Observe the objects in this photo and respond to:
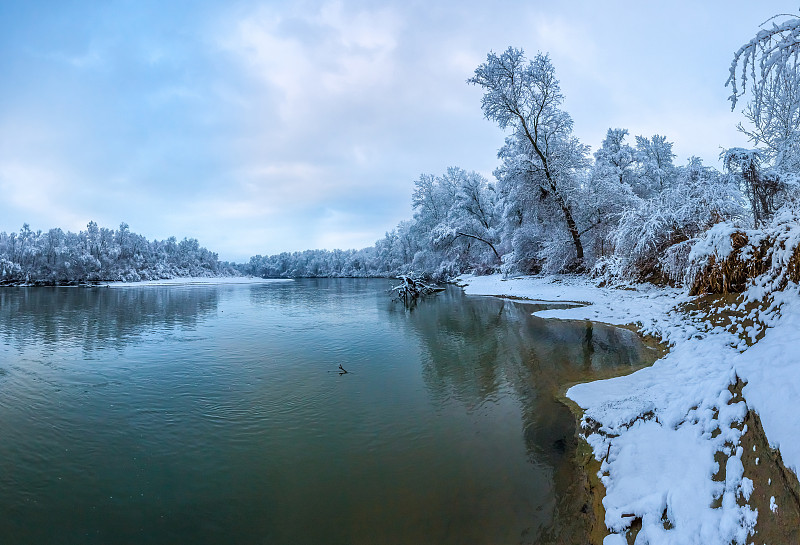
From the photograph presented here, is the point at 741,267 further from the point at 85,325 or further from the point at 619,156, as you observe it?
the point at 619,156

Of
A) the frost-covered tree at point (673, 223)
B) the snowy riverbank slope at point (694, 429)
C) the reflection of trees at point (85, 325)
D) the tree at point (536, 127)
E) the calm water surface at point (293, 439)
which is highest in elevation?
the tree at point (536, 127)

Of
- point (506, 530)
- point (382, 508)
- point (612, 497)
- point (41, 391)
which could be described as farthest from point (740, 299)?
point (41, 391)

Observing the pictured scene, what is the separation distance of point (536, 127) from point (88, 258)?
299 ft

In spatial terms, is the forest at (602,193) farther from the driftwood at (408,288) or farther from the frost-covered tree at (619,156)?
the driftwood at (408,288)

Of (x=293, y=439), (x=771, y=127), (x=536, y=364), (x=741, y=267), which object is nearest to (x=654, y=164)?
(x=771, y=127)

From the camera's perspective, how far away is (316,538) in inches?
151

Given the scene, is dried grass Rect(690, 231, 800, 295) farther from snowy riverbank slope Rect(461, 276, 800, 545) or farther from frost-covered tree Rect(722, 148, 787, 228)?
frost-covered tree Rect(722, 148, 787, 228)

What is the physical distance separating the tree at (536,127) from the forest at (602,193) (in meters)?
0.07

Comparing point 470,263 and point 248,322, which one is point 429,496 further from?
point 470,263

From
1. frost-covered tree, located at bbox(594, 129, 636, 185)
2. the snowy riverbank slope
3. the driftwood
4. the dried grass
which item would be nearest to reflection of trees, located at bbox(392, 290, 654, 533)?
the snowy riverbank slope

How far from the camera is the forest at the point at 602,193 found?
9.42 meters

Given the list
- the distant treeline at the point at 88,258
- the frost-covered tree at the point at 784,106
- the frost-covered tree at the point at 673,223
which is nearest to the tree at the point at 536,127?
the frost-covered tree at the point at 673,223

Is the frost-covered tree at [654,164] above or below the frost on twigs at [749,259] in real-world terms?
above

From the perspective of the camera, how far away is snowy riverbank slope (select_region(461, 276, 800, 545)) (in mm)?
3027
